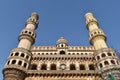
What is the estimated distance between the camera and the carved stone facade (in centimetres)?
2466

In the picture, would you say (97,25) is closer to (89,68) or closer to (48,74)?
(89,68)

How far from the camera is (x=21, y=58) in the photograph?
1025 inches

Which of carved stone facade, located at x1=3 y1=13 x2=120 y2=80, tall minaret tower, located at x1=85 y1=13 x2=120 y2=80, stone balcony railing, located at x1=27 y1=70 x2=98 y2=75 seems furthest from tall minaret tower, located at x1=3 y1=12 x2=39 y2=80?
tall minaret tower, located at x1=85 y1=13 x2=120 y2=80

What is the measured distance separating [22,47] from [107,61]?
12510 mm

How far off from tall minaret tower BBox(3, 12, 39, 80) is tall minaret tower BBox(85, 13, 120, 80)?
9870mm

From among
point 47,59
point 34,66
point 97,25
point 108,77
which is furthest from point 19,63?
point 97,25

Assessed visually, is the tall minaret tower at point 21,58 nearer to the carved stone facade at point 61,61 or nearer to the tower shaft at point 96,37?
the carved stone facade at point 61,61

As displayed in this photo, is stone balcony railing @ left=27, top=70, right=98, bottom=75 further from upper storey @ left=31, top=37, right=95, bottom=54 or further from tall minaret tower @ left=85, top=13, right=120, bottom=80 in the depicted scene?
upper storey @ left=31, top=37, right=95, bottom=54

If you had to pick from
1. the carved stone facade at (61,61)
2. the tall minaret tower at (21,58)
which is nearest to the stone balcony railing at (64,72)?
the carved stone facade at (61,61)

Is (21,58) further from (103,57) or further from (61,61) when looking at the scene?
(103,57)

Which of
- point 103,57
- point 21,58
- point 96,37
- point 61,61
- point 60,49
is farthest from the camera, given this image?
point 96,37

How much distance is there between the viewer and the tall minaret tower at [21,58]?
24094 millimetres

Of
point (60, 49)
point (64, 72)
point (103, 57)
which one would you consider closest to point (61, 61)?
point (64, 72)

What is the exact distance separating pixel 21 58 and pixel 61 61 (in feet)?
18.9
